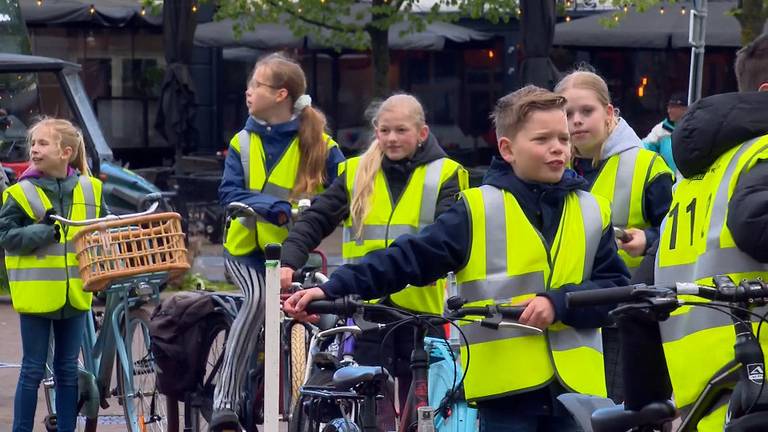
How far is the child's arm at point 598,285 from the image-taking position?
15.0 ft

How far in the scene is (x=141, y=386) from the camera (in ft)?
25.8

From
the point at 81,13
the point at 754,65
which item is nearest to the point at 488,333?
the point at 754,65

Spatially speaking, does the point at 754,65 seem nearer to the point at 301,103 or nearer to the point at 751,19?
the point at 301,103

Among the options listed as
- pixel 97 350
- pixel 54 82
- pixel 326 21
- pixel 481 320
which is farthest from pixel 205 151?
pixel 481 320

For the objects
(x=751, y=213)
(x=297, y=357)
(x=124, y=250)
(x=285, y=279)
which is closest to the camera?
(x=751, y=213)

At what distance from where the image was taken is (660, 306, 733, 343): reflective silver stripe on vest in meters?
3.88

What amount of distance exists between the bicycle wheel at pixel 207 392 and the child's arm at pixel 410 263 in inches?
105

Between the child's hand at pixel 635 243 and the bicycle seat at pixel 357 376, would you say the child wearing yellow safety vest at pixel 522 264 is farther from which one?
the child's hand at pixel 635 243

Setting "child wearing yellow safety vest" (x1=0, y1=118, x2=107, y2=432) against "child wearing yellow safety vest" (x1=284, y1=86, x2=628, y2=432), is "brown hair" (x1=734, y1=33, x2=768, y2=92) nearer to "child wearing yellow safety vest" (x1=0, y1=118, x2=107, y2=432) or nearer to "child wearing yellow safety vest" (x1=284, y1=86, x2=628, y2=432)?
"child wearing yellow safety vest" (x1=284, y1=86, x2=628, y2=432)

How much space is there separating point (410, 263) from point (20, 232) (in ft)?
10.5

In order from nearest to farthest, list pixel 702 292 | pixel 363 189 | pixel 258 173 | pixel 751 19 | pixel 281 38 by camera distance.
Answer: pixel 702 292
pixel 363 189
pixel 258 173
pixel 751 19
pixel 281 38

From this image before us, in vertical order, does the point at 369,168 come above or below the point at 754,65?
below

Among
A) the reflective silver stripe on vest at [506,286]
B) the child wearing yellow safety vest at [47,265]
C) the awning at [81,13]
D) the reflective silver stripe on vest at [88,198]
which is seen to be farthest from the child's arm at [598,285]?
the awning at [81,13]

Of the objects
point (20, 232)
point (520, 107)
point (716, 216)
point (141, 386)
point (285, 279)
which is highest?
point (520, 107)
